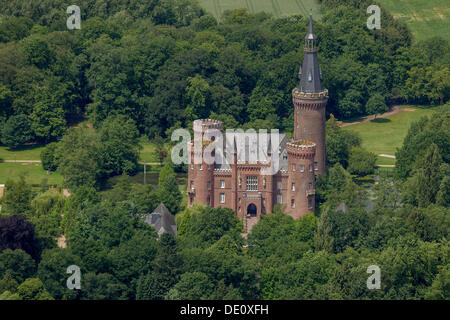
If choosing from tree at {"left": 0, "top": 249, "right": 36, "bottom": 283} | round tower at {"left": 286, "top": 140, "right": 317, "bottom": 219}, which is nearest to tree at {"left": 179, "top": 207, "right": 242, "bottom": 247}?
Answer: round tower at {"left": 286, "top": 140, "right": 317, "bottom": 219}

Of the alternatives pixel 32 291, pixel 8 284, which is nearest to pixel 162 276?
pixel 32 291

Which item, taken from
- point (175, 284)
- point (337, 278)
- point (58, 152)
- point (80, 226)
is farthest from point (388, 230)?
point (58, 152)

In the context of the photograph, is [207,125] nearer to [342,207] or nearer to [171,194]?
[171,194]

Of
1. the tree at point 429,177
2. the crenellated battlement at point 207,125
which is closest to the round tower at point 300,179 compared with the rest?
the crenellated battlement at point 207,125

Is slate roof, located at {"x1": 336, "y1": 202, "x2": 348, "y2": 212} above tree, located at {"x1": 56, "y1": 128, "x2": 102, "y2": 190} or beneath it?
beneath

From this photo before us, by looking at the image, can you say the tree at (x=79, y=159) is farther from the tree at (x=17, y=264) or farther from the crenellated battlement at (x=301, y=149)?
the tree at (x=17, y=264)

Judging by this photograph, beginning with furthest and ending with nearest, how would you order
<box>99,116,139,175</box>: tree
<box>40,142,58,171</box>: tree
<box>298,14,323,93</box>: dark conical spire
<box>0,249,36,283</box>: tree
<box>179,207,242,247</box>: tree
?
<box>40,142,58,171</box>: tree → <box>99,116,139,175</box>: tree → <box>298,14,323,93</box>: dark conical spire → <box>179,207,242,247</box>: tree → <box>0,249,36,283</box>: tree

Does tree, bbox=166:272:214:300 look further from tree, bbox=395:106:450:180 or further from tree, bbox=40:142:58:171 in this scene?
tree, bbox=40:142:58:171
